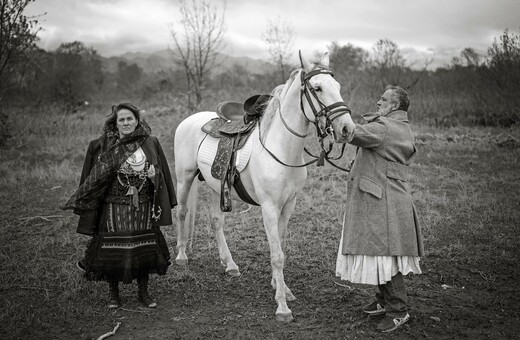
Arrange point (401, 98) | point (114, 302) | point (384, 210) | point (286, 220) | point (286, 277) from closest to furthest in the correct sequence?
1. point (384, 210)
2. point (401, 98)
3. point (114, 302)
4. point (286, 220)
5. point (286, 277)

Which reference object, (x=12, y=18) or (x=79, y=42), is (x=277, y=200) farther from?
(x=79, y=42)

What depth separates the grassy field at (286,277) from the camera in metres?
3.69

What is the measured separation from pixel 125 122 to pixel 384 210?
2517mm

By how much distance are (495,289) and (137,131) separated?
4136 mm

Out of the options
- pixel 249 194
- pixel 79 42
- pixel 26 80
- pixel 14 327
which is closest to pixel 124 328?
pixel 14 327

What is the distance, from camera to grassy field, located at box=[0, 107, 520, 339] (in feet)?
12.1

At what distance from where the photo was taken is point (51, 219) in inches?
271

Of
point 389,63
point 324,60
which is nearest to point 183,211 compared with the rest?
point 324,60

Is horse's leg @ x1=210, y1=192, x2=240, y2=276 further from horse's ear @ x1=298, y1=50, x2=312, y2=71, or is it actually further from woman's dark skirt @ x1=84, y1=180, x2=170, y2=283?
horse's ear @ x1=298, y1=50, x2=312, y2=71

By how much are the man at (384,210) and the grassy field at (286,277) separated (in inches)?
23.0

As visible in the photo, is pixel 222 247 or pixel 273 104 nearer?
pixel 273 104

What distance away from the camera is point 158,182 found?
3977 millimetres

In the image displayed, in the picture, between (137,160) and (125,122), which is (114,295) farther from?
(125,122)

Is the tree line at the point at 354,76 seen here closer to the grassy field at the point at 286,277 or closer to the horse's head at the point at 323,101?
the grassy field at the point at 286,277
